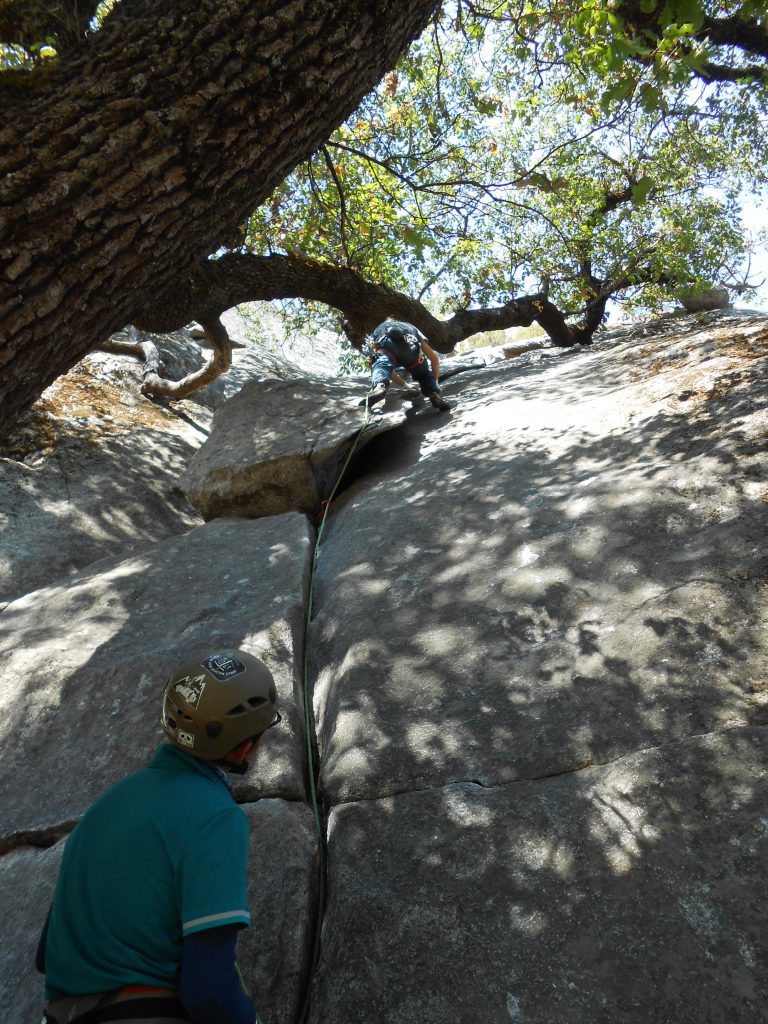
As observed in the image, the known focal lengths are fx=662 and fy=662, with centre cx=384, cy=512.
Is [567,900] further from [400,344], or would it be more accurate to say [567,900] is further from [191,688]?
[400,344]

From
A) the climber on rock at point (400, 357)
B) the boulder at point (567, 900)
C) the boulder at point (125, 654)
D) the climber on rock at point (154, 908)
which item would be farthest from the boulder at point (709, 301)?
the climber on rock at point (154, 908)

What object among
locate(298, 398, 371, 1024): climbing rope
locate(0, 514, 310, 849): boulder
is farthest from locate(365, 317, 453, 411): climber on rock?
locate(298, 398, 371, 1024): climbing rope

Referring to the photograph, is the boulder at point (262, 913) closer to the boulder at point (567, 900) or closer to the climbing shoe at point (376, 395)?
the boulder at point (567, 900)

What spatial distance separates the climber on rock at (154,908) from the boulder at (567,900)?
2.05 ft

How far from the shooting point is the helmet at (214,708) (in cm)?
198

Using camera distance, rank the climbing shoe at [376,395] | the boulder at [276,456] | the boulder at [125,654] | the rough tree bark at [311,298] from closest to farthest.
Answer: the boulder at [125,654], the rough tree bark at [311,298], the boulder at [276,456], the climbing shoe at [376,395]

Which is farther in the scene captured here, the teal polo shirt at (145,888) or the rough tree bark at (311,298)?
the rough tree bark at (311,298)

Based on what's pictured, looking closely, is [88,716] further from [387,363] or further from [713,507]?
[387,363]

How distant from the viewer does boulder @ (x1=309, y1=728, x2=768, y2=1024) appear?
6.34 ft

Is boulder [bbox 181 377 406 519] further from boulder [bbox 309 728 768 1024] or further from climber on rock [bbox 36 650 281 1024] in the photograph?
climber on rock [bbox 36 650 281 1024]

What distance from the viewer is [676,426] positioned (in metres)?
4.84

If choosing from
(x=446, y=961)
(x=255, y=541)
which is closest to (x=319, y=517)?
(x=255, y=541)

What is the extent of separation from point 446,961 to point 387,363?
21.7 feet

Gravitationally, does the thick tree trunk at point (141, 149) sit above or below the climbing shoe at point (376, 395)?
above
